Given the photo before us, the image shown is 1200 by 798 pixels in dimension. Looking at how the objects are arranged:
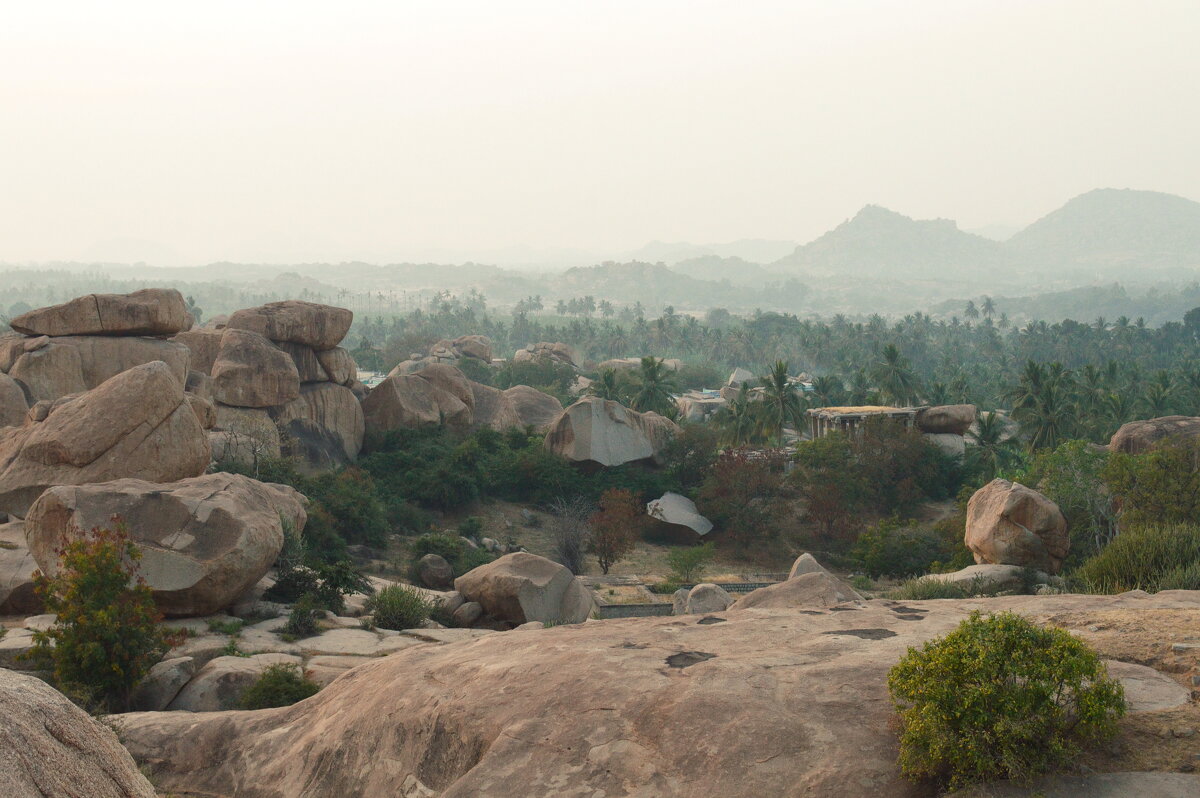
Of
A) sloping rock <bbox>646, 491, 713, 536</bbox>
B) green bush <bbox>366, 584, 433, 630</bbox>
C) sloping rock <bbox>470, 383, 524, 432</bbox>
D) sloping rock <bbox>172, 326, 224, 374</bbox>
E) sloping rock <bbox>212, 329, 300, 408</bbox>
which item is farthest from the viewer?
sloping rock <bbox>470, 383, 524, 432</bbox>

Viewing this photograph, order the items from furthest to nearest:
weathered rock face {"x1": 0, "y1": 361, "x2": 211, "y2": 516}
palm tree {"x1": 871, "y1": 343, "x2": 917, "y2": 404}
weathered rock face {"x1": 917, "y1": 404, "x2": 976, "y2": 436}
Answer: palm tree {"x1": 871, "y1": 343, "x2": 917, "y2": 404}, weathered rock face {"x1": 917, "y1": 404, "x2": 976, "y2": 436}, weathered rock face {"x1": 0, "y1": 361, "x2": 211, "y2": 516}

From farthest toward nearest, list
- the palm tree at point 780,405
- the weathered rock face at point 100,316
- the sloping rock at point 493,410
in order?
the palm tree at point 780,405 → the sloping rock at point 493,410 → the weathered rock face at point 100,316

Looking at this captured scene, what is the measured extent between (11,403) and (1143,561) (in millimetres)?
30577

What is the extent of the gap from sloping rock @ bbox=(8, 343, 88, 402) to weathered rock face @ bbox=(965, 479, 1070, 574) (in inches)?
1094

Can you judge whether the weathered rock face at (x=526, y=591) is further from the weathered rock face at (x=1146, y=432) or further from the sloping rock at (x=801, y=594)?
the weathered rock face at (x=1146, y=432)

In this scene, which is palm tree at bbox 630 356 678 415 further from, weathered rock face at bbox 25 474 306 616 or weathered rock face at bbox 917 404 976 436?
weathered rock face at bbox 25 474 306 616

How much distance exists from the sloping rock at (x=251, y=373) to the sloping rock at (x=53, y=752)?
3390 cm

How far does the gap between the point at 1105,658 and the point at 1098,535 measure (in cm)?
2165

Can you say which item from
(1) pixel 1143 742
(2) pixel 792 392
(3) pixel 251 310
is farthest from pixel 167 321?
(2) pixel 792 392

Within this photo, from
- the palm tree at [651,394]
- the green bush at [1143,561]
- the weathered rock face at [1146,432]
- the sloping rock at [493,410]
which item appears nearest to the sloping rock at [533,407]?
the sloping rock at [493,410]

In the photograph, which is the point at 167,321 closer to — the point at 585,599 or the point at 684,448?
the point at 585,599

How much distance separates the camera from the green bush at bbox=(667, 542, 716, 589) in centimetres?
3556

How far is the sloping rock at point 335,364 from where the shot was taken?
43562 millimetres

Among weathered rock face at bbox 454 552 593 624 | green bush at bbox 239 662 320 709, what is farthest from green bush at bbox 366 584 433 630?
green bush at bbox 239 662 320 709
